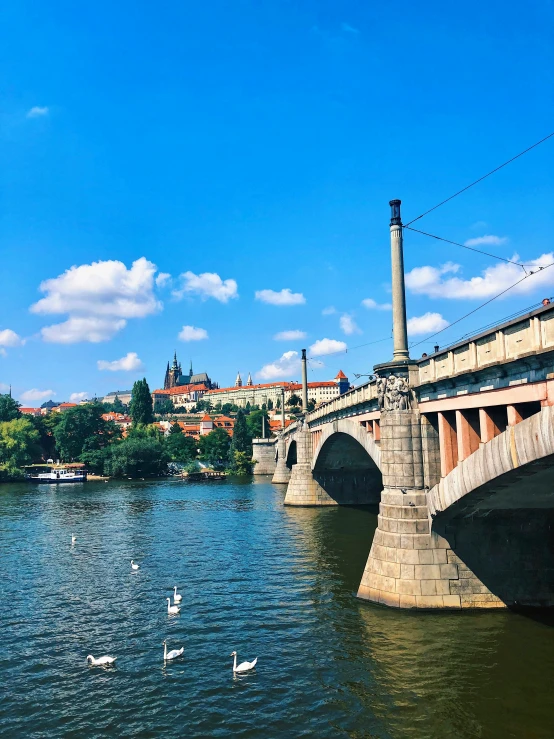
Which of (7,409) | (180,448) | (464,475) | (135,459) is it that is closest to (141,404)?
(180,448)

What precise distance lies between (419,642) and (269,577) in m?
12.6

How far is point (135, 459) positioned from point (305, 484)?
63.4 m

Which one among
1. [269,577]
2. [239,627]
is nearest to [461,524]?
[239,627]

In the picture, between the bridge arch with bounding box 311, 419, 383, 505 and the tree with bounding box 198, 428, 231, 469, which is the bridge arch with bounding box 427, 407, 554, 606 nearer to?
the bridge arch with bounding box 311, 419, 383, 505

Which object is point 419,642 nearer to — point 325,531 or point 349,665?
point 349,665

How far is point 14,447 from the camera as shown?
110875 millimetres

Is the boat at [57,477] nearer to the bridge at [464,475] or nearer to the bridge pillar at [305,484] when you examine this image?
the bridge pillar at [305,484]

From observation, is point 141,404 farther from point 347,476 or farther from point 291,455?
point 347,476

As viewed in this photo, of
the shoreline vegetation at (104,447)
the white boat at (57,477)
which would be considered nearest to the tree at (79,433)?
the shoreline vegetation at (104,447)

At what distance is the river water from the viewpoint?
15078 mm

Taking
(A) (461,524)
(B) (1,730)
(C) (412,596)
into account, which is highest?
(A) (461,524)

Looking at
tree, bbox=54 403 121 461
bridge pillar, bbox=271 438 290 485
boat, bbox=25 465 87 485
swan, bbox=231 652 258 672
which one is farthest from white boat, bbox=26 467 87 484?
swan, bbox=231 652 258 672

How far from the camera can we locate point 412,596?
21344mm

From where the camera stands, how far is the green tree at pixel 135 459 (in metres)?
114
